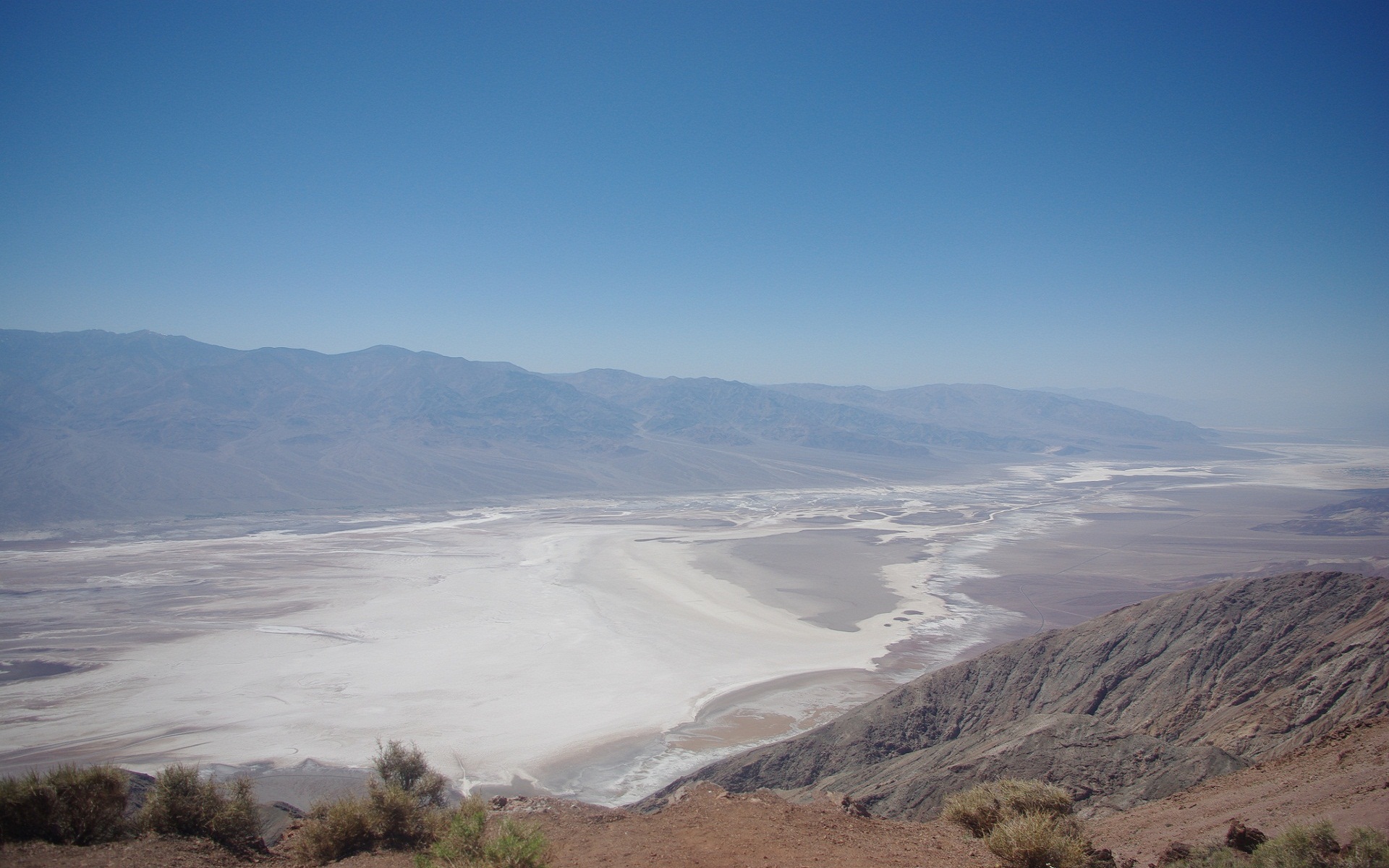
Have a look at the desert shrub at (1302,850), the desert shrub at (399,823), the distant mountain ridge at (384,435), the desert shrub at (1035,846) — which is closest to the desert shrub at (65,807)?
the desert shrub at (399,823)

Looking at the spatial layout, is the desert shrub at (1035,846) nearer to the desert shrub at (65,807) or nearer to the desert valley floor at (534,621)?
the desert shrub at (65,807)

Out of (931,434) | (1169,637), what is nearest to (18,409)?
(1169,637)

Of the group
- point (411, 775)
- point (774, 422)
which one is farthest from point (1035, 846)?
point (774, 422)

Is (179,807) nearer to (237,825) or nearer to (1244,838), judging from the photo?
(237,825)

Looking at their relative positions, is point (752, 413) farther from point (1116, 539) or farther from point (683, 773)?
point (683, 773)

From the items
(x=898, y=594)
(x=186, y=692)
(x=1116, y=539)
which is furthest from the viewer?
(x=1116, y=539)

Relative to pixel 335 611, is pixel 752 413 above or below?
above

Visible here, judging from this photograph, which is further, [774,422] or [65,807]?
[774,422]
